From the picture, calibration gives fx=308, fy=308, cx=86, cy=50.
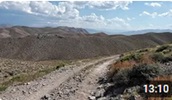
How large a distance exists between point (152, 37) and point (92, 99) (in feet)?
449

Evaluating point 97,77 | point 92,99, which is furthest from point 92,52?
point 92,99

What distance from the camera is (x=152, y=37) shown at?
489 ft

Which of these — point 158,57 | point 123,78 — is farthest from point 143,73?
point 158,57

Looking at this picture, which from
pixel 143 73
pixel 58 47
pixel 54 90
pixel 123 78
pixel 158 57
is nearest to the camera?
pixel 143 73

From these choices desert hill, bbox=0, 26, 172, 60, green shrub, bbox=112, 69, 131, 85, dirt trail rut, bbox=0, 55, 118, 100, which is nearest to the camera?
green shrub, bbox=112, 69, 131, 85

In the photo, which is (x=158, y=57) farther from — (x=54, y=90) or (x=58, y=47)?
(x=58, y=47)

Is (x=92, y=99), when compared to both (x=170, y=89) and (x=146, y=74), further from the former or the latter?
(x=170, y=89)
